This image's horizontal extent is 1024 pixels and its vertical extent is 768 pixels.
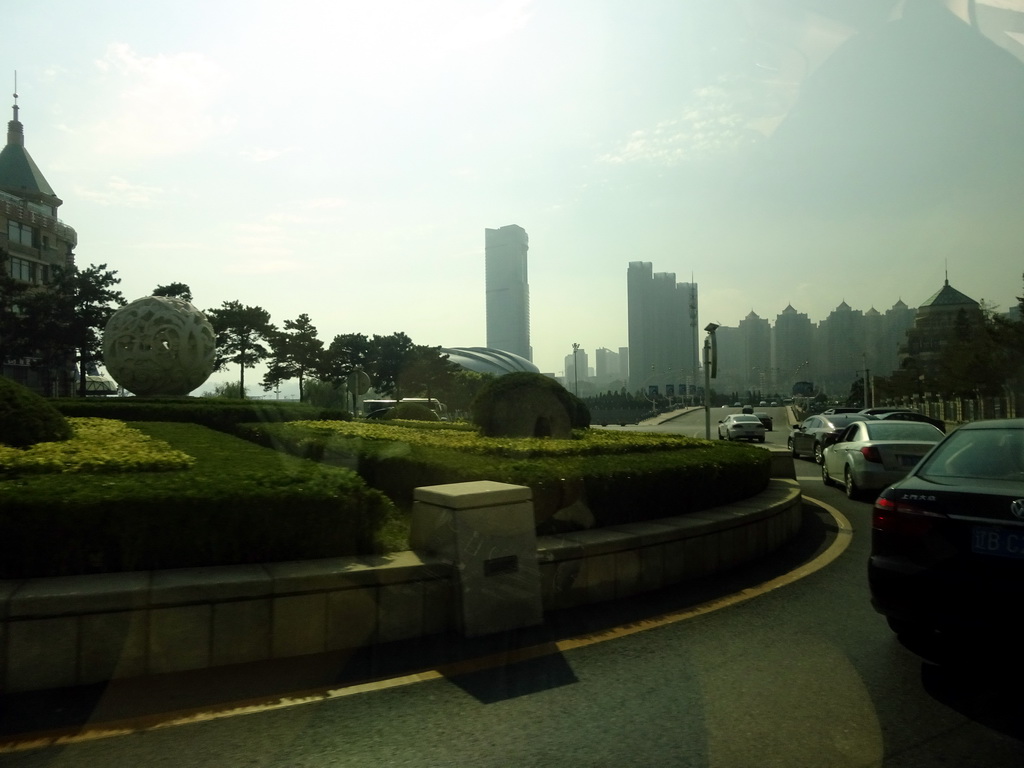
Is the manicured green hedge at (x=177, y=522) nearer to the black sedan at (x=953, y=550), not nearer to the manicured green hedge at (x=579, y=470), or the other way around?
the manicured green hedge at (x=579, y=470)

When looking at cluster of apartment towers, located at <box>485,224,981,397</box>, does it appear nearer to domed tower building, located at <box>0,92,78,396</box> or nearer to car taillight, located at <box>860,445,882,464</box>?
domed tower building, located at <box>0,92,78,396</box>

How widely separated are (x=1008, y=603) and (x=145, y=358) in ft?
89.8

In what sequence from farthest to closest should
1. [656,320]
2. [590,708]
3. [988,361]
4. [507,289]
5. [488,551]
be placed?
1. [507,289]
2. [656,320]
3. [988,361]
4. [488,551]
5. [590,708]

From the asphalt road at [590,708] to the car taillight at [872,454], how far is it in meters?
7.59

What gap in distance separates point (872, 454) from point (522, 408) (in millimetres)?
5393

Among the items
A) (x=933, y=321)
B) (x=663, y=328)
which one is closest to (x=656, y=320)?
(x=663, y=328)

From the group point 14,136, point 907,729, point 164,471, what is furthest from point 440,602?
point 14,136

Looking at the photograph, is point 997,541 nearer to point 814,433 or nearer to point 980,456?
point 980,456

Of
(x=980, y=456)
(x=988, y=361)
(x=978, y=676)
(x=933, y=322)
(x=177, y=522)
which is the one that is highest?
(x=933, y=322)

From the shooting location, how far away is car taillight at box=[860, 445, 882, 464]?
12289 millimetres

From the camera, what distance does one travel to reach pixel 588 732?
370cm

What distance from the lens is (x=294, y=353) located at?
5384 cm

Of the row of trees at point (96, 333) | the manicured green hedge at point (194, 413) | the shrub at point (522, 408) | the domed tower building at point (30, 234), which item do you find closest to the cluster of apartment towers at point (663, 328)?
the domed tower building at point (30, 234)

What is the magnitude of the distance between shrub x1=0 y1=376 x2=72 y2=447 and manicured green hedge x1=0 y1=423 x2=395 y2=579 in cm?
425
